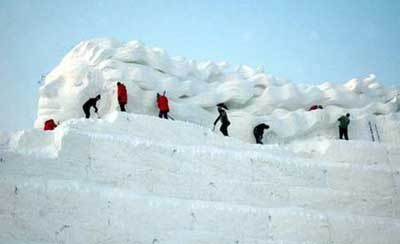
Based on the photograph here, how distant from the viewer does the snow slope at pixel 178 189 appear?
860cm

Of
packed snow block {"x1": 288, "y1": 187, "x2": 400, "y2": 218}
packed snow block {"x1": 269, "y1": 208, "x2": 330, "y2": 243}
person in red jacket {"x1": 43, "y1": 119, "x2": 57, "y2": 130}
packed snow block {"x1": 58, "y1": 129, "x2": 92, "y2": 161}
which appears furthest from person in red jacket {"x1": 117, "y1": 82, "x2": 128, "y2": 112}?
packed snow block {"x1": 269, "y1": 208, "x2": 330, "y2": 243}

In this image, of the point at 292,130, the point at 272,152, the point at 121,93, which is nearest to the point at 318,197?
the point at 272,152

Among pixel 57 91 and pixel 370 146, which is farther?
pixel 57 91

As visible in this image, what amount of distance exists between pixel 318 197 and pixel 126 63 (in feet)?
22.7

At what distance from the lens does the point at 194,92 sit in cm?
1545

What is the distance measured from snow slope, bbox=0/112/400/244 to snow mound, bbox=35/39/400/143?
286cm

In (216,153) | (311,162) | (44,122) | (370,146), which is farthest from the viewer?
(44,122)

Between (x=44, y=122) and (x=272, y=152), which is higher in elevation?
(x=44, y=122)

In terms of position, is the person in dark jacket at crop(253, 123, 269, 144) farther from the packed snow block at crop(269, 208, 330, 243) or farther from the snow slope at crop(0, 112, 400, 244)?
the packed snow block at crop(269, 208, 330, 243)

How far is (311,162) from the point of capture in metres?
11.5

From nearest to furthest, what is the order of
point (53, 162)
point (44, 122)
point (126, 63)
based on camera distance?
point (53, 162), point (44, 122), point (126, 63)

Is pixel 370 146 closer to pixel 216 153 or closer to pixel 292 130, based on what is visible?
pixel 292 130

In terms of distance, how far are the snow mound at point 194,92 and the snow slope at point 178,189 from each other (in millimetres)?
2857

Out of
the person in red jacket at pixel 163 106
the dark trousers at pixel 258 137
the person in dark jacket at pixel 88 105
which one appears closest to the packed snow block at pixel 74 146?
the person in dark jacket at pixel 88 105
